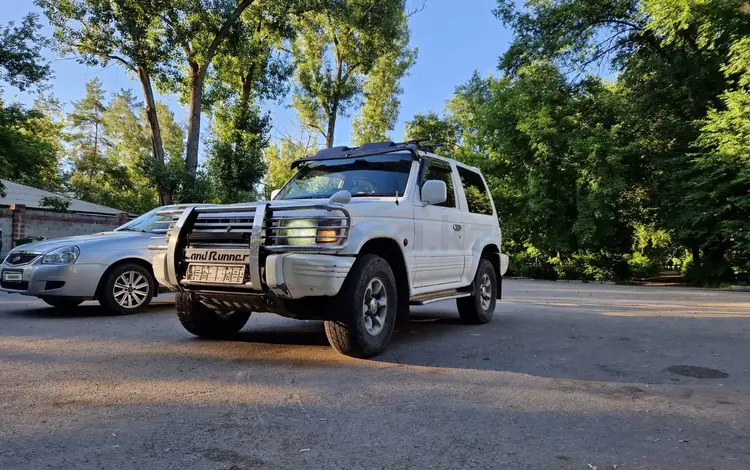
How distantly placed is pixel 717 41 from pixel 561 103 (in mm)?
5689

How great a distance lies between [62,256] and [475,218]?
19.0ft

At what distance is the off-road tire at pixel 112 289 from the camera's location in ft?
23.9

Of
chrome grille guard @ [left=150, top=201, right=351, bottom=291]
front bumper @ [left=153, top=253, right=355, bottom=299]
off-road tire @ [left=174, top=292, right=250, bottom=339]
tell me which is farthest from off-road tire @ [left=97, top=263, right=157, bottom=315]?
front bumper @ [left=153, top=253, right=355, bottom=299]

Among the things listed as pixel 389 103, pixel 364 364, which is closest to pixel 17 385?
pixel 364 364

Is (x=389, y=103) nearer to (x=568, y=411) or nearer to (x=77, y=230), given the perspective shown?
(x=77, y=230)

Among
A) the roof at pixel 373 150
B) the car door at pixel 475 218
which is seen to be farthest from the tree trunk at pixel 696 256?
the roof at pixel 373 150

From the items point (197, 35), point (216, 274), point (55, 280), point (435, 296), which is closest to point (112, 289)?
point (55, 280)

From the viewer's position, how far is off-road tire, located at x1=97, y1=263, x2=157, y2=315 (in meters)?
7.27

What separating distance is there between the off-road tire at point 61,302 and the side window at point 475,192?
5825 mm

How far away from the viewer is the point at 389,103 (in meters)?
36.6

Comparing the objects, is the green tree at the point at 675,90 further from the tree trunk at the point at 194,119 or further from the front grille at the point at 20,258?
the front grille at the point at 20,258

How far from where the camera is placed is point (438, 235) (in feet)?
19.4

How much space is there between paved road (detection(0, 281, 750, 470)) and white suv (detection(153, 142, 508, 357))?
1.49ft

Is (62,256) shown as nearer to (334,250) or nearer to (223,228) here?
(223,228)
